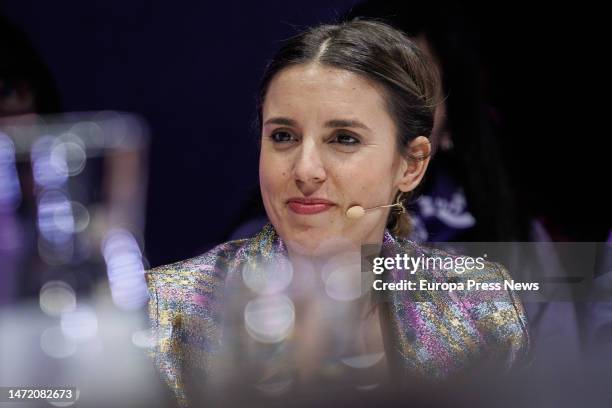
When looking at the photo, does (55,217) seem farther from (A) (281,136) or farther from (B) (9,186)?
(A) (281,136)

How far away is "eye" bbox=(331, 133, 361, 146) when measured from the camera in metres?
1.34

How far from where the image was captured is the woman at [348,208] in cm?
134

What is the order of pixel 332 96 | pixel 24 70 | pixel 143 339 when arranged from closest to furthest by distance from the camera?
pixel 332 96
pixel 143 339
pixel 24 70

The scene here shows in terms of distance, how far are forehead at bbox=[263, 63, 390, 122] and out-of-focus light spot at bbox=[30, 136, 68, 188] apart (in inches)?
17.9

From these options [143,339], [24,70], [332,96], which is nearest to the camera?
[332,96]

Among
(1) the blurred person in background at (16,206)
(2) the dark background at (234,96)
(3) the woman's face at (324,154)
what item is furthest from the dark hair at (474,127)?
(1) the blurred person in background at (16,206)

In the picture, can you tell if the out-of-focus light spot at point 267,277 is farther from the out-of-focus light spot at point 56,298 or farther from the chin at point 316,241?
the out-of-focus light spot at point 56,298

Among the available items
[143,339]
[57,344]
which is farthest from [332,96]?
[57,344]

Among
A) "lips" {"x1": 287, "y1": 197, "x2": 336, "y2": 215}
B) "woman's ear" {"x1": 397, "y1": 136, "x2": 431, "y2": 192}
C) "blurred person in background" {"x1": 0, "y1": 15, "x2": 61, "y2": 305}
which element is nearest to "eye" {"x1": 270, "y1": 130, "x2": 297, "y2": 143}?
"lips" {"x1": 287, "y1": 197, "x2": 336, "y2": 215}

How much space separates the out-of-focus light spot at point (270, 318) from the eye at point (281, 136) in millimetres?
299

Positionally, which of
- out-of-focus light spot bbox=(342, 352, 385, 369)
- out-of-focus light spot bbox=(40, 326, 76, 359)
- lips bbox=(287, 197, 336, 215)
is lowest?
out-of-focus light spot bbox=(342, 352, 385, 369)

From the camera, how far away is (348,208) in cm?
137

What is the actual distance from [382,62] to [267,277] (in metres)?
0.45

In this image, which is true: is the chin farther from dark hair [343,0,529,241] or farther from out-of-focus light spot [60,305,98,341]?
out-of-focus light spot [60,305,98,341]
